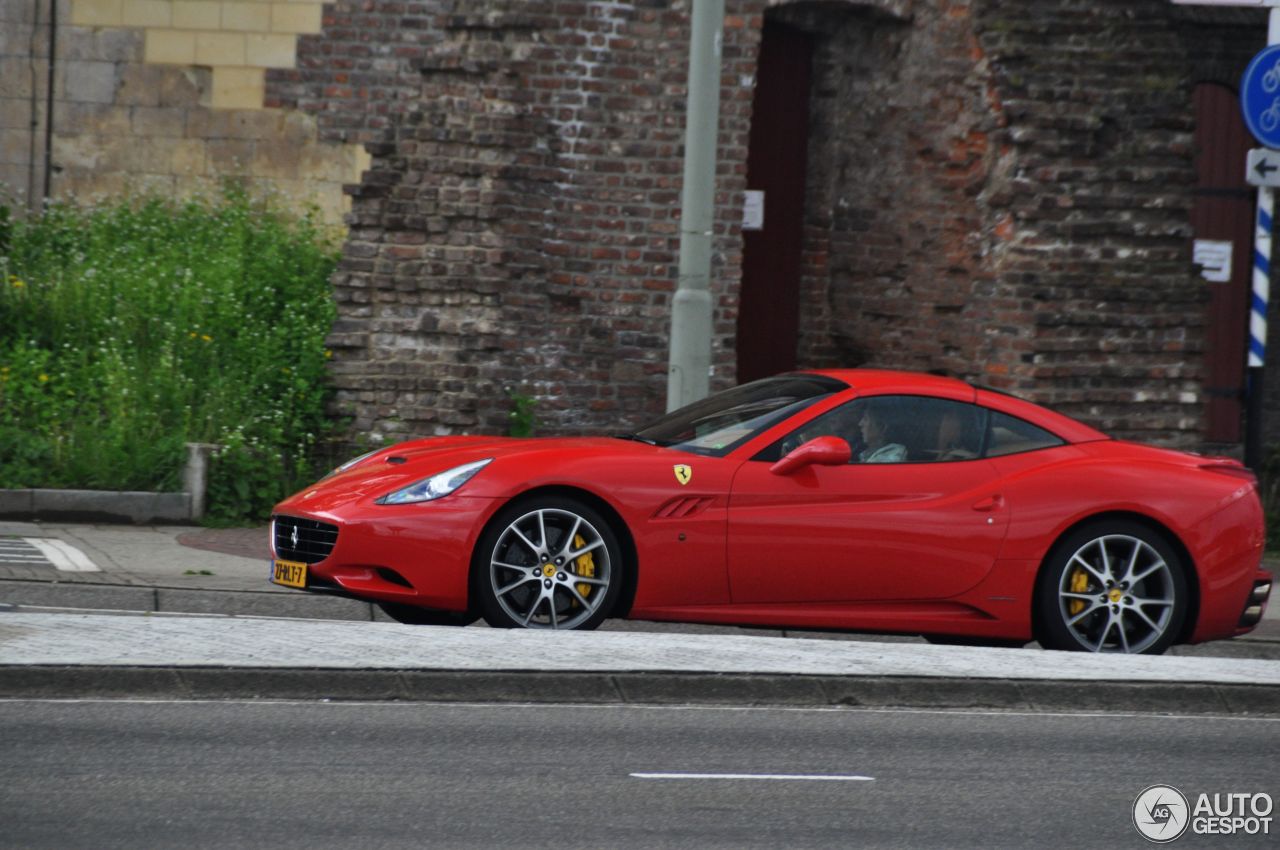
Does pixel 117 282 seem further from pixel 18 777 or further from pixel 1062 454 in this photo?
pixel 18 777

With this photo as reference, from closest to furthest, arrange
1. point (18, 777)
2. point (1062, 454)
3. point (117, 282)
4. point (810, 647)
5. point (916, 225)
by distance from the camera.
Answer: point (18, 777), point (810, 647), point (1062, 454), point (117, 282), point (916, 225)

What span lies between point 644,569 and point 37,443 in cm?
588

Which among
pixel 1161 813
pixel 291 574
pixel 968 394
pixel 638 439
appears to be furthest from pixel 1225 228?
pixel 1161 813

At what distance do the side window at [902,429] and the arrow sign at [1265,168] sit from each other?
3.99 m

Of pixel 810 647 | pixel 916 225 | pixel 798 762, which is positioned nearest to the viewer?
pixel 798 762

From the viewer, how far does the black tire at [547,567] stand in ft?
29.0

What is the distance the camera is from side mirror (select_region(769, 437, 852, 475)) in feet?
29.8

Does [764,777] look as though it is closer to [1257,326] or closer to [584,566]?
[584,566]

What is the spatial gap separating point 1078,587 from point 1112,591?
0.19m

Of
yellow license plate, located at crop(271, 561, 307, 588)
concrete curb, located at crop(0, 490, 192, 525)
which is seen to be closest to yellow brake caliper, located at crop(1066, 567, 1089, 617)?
yellow license plate, located at crop(271, 561, 307, 588)

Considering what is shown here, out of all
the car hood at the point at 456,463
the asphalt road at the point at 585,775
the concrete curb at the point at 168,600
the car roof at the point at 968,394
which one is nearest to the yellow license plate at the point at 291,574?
the car hood at the point at 456,463

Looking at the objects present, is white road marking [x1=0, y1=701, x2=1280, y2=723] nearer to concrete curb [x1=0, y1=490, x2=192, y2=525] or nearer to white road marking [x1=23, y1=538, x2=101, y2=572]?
white road marking [x1=23, y1=538, x2=101, y2=572]

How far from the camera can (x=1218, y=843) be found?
20.0 ft

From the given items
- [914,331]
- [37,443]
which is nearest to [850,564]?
[37,443]
